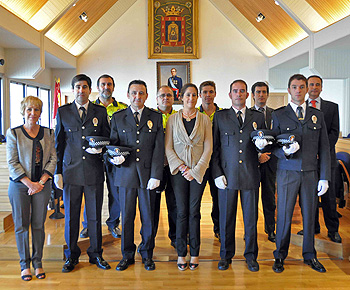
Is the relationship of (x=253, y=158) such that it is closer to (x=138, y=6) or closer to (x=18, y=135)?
(x=18, y=135)

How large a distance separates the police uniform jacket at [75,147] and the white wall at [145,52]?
25.9 feet

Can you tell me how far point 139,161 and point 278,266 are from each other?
5.21 ft

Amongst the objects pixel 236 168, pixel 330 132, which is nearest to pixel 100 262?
pixel 236 168

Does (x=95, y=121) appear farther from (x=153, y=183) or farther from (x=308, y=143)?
(x=308, y=143)

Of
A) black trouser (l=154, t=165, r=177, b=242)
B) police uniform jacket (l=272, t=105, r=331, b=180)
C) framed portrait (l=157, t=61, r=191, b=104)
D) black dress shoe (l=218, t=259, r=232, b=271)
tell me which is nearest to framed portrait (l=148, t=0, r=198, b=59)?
framed portrait (l=157, t=61, r=191, b=104)

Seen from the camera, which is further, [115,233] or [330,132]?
[115,233]

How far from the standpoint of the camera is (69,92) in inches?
440

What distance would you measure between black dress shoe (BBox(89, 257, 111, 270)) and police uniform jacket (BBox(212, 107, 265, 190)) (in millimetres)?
1299

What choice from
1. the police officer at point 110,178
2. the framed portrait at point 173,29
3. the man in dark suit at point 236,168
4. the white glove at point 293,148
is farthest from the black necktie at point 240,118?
the framed portrait at point 173,29

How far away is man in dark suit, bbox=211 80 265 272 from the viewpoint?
3229mm

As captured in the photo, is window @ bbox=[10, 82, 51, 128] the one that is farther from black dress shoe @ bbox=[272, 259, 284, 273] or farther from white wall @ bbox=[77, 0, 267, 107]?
black dress shoe @ bbox=[272, 259, 284, 273]

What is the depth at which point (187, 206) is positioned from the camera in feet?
10.8

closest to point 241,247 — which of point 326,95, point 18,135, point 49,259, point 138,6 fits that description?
point 49,259

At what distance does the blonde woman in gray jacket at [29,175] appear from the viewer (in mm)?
3043
